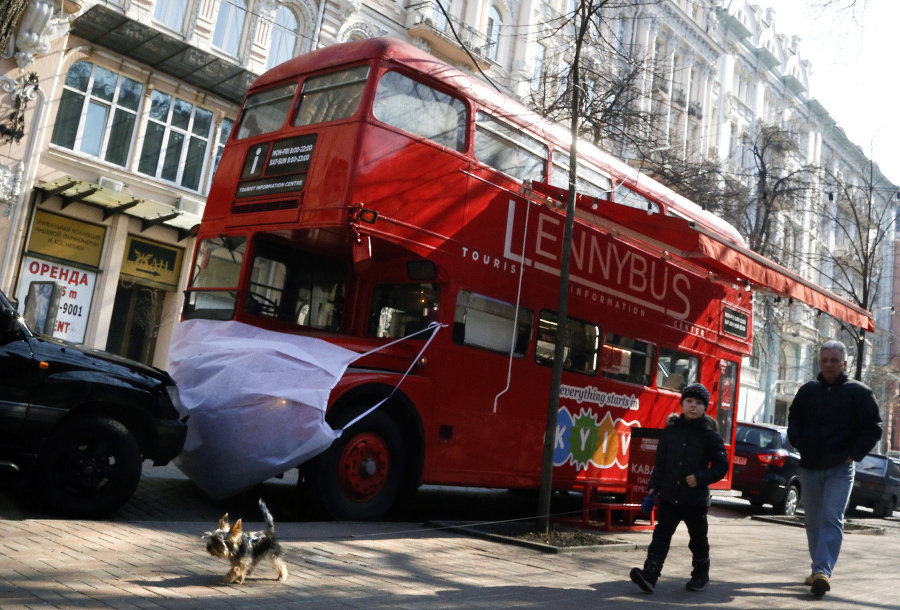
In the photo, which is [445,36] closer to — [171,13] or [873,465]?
[171,13]

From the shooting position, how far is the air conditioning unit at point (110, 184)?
1872 cm

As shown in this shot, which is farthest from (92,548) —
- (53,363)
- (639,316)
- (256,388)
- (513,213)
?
(639,316)

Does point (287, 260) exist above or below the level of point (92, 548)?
above

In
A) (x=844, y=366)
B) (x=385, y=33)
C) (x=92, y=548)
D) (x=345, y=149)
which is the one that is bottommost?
(x=92, y=548)

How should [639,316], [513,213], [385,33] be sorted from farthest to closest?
1. [385,33]
2. [639,316]
3. [513,213]

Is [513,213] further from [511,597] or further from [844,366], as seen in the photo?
[511,597]

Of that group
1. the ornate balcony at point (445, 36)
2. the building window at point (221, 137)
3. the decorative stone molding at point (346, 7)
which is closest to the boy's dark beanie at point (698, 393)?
the building window at point (221, 137)

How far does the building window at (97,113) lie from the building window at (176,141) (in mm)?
464

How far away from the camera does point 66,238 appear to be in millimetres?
18656

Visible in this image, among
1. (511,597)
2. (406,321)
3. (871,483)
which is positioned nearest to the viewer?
(511,597)

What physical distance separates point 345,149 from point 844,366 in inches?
185

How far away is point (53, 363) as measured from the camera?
21.3 ft

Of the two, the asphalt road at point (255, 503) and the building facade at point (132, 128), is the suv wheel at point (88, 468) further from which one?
the building facade at point (132, 128)

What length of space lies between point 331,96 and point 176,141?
12870 mm
